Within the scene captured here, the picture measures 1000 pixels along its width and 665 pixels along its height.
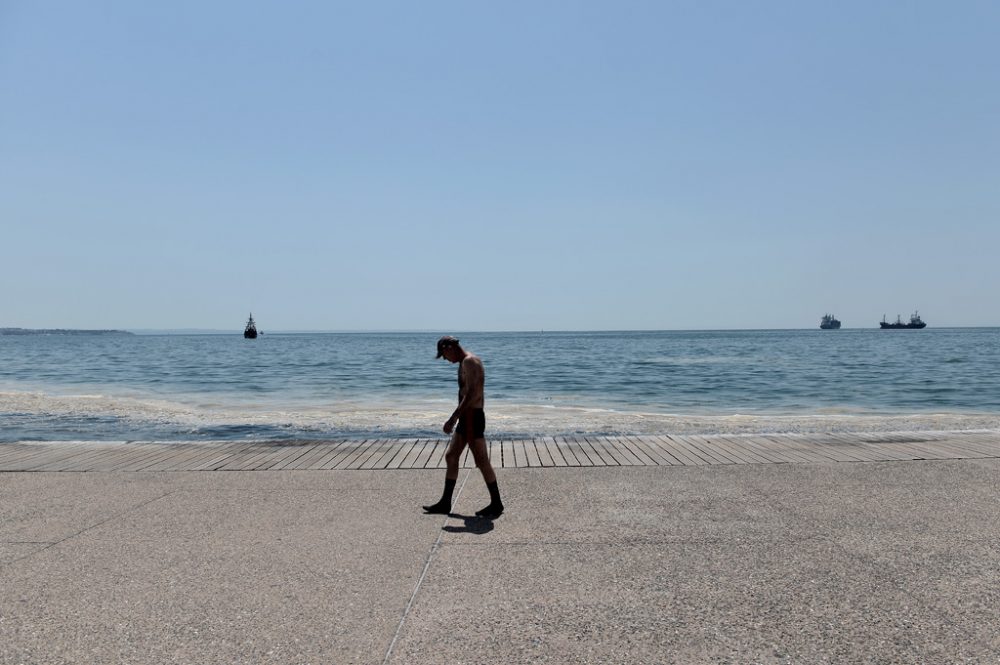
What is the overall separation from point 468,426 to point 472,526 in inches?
35.6

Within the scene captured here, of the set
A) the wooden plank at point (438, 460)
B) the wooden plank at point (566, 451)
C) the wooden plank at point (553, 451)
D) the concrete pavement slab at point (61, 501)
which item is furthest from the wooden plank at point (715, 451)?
the concrete pavement slab at point (61, 501)

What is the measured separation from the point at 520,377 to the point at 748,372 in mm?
11884

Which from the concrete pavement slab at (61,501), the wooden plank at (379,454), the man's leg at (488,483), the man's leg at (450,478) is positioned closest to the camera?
the concrete pavement slab at (61,501)

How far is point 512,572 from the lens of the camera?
4445mm

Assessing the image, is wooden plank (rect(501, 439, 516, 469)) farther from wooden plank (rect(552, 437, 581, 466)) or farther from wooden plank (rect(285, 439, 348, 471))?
wooden plank (rect(285, 439, 348, 471))

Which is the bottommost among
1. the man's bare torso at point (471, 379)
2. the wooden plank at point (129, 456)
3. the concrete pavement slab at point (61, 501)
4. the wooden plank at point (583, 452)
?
the wooden plank at point (129, 456)

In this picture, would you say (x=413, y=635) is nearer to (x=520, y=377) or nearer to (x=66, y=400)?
(x=66, y=400)

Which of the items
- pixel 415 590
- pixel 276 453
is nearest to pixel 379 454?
pixel 276 453

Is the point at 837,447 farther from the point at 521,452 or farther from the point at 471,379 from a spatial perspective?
the point at 471,379

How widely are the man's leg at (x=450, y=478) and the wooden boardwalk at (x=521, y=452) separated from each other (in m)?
2.03

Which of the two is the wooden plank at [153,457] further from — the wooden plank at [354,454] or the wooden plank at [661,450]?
the wooden plank at [661,450]

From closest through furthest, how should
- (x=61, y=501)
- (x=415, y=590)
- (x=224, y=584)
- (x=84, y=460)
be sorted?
(x=415, y=590) → (x=224, y=584) → (x=61, y=501) → (x=84, y=460)

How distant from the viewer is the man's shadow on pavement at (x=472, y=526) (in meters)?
5.42

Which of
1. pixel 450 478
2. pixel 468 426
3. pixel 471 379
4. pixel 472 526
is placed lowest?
pixel 472 526
